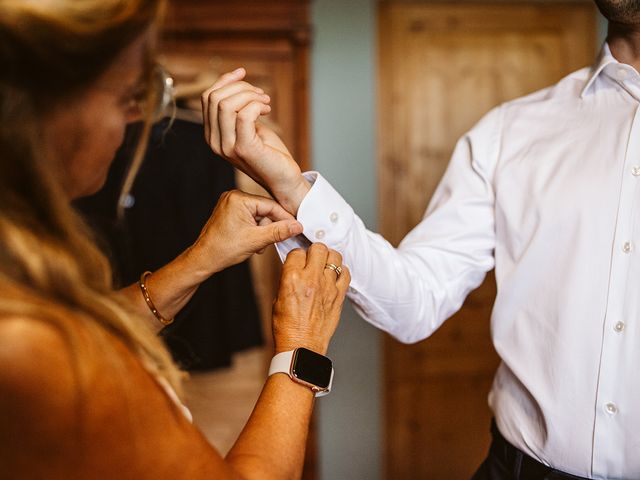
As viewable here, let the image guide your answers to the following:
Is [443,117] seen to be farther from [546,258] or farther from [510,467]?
[510,467]

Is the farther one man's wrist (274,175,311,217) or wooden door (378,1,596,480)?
wooden door (378,1,596,480)

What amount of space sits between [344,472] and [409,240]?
191 cm

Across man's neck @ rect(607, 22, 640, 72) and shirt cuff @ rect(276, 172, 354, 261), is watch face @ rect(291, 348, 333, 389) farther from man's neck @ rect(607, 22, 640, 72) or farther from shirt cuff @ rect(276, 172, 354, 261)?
man's neck @ rect(607, 22, 640, 72)

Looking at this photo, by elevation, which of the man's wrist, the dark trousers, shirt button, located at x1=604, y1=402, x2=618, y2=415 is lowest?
the dark trousers

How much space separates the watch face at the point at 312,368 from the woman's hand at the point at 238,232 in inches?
9.5

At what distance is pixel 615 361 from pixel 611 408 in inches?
A: 2.9

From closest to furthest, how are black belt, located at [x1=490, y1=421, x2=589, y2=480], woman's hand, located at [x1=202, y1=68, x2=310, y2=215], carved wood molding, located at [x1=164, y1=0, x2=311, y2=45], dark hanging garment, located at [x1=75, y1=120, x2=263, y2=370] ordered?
woman's hand, located at [x1=202, y1=68, x2=310, y2=215] < black belt, located at [x1=490, y1=421, x2=589, y2=480] < dark hanging garment, located at [x1=75, y1=120, x2=263, y2=370] < carved wood molding, located at [x1=164, y1=0, x2=311, y2=45]

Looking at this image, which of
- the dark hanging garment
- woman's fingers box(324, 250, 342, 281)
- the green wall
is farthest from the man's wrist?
the green wall

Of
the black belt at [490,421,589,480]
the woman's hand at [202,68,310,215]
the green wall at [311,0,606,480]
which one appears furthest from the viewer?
the green wall at [311,0,606,480]

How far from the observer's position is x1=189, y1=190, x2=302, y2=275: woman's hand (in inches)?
44.4

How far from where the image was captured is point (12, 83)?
67 centimetres

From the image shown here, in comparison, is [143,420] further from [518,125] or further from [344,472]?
[344,472]

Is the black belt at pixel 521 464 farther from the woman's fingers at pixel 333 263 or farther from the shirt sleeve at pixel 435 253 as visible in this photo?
the woman's fingers at pixel 333 263

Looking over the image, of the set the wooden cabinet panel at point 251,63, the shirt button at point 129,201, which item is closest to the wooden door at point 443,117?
the wooden cabinet panel at point 251,63
